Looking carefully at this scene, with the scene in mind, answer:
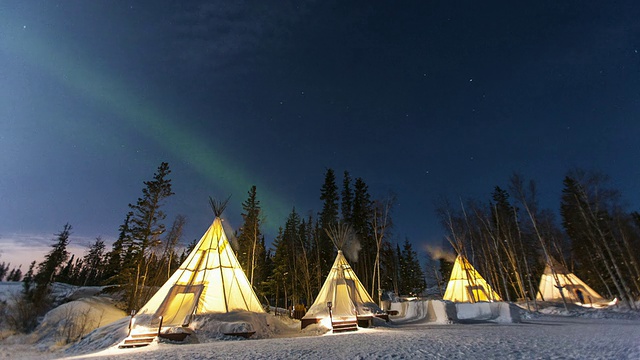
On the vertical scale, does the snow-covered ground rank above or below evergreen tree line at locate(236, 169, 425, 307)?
below

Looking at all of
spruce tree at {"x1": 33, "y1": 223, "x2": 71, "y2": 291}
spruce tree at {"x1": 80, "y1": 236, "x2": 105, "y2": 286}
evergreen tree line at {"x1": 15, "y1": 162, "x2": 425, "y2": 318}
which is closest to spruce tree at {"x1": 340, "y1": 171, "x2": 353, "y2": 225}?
evergreen tree line at {"x1": 15, "y1": 162, "x2": 425, "y2": 318}

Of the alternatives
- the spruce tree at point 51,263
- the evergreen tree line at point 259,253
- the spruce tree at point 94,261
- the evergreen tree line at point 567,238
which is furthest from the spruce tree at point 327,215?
the spruce tree at point 94,261

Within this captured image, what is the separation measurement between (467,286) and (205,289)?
20.5 metres

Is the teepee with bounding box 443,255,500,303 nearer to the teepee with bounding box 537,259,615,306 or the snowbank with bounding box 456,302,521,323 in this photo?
the teepee with bounding box 537,259,615,306

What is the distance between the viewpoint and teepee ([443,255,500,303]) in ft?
73.0

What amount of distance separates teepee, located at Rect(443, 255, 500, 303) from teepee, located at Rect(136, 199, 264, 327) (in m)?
17.8

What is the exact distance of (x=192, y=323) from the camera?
1001 cm

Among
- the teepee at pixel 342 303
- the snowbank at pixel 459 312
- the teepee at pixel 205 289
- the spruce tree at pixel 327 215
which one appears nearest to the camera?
the teepee at pixel 205 289

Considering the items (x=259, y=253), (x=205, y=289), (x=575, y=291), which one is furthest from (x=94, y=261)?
(x=575, y=291)

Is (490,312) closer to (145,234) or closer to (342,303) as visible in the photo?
(342,303)

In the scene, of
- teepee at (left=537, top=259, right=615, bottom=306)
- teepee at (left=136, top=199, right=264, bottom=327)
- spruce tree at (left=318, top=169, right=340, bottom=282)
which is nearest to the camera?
teepee at (left=136, top=199, right=264, bottom=327)

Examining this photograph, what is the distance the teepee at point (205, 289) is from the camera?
1076 centimetres

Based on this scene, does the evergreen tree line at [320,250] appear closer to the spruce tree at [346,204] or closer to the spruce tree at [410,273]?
the spruce tree at [346,204]

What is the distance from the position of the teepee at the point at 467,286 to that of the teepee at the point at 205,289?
1775cm
